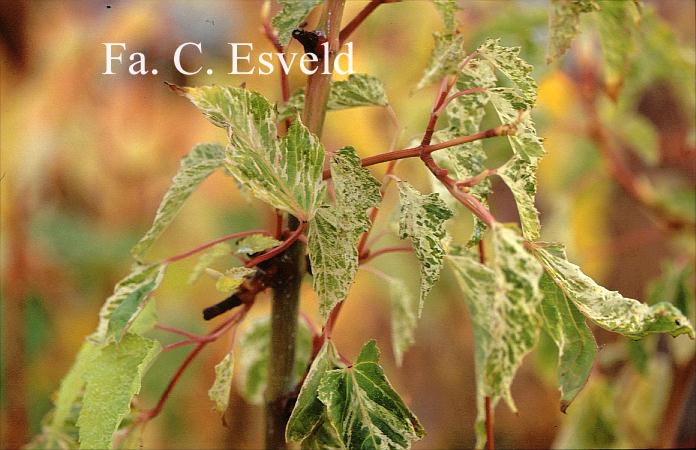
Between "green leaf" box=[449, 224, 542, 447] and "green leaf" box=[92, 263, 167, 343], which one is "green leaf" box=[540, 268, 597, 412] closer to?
"green leaf" box=[449, 224, 542, 447]

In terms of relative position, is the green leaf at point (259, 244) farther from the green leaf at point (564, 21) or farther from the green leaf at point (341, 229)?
the green leaf at point (564, 21)

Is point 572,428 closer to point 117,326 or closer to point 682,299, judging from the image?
point 682,299

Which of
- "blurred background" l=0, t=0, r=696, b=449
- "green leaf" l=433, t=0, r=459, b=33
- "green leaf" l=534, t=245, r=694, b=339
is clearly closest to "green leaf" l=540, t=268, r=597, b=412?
"green leaf" l=534, t=245, r=694, b=339

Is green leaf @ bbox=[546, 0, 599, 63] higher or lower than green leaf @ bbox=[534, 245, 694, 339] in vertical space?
higher

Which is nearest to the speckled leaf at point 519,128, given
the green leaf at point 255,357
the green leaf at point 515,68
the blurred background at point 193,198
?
the green leaf at point 515,68

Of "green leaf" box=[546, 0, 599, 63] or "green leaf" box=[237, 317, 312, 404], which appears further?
"green leaf" box=[237, 317, 312, 404]

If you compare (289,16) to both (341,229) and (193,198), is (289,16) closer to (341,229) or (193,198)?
(341,229)

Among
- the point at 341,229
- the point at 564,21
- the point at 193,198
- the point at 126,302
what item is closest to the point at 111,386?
the point at 126,302
